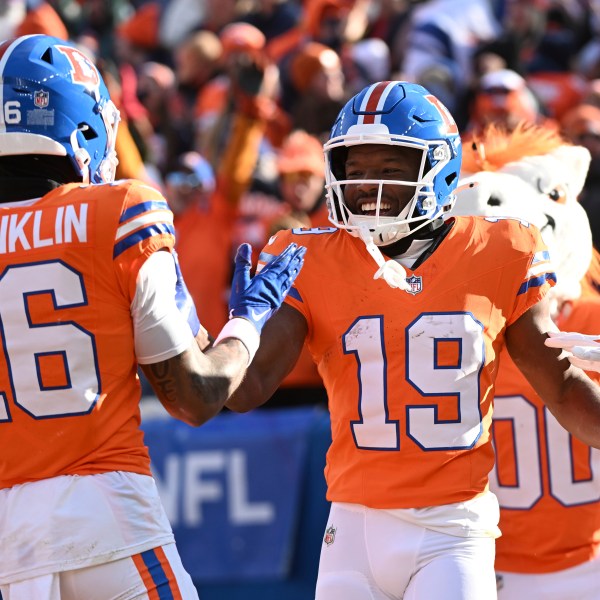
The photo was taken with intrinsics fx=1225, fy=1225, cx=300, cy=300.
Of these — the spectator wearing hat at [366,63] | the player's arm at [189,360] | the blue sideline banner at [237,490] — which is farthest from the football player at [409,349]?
the spectator wearing hat at [366,63]

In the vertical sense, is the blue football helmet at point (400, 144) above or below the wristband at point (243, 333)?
above

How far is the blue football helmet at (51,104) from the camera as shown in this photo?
2859 millimetres

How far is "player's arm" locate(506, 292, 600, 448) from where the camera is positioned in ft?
10.8

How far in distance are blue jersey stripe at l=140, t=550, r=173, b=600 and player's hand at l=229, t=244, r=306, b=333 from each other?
62 centimetres

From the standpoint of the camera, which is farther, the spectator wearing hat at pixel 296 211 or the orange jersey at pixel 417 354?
the spectator wearing hat at pixel 296 211

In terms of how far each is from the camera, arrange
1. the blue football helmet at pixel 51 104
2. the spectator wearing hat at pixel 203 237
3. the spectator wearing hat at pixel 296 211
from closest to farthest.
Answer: the blue football helmet at pixel 51 104 < the spectator wearing hat at pixel 296 211 < the spectator wearing hat at pixel 203 237

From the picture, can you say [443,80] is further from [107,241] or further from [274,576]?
[107,241]

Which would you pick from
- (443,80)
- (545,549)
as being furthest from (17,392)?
(443,80)

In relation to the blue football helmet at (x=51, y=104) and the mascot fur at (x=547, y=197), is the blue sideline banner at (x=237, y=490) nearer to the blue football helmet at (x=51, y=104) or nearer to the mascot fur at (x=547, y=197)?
the mascot fur at (x=547, y=197)

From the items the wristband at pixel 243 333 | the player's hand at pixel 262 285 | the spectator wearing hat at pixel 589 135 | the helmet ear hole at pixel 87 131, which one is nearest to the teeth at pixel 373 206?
the player's hand at pixel 262 285

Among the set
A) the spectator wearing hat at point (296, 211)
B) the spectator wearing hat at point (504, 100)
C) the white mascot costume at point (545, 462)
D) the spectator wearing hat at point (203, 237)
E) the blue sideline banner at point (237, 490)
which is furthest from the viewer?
the spectator wearing hat at point (504, 100)

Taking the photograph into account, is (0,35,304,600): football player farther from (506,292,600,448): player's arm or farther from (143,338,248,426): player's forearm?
(506,292,600,448): player's arm

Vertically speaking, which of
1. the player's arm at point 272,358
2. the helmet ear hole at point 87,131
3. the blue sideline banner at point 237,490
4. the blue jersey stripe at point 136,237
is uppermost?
the helmet ear hole at point 87,131

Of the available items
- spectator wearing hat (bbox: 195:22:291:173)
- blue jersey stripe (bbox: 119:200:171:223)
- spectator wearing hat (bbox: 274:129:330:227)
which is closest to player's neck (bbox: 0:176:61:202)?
blue jersey stripe (bbox: 119:200:171:223)
